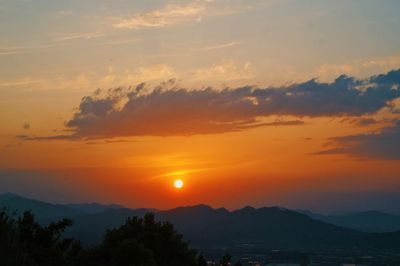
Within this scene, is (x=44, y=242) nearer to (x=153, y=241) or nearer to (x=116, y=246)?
(x=116, y=246)

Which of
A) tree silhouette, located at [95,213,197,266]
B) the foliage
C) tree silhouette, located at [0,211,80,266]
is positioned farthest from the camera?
tree silhouette, located at [95,213,197,266]

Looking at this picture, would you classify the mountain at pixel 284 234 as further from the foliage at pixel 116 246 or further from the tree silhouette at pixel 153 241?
the foliage at pixel 116 246

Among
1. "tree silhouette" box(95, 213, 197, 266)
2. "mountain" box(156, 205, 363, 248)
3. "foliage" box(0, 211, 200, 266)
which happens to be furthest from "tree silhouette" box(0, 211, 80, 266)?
"mountain" box(156, 205, 363, 248)

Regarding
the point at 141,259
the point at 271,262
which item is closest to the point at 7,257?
the point at 141,259

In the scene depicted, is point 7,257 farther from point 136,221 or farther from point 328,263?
point 328,263

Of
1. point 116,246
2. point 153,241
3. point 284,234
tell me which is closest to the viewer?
point 116,246

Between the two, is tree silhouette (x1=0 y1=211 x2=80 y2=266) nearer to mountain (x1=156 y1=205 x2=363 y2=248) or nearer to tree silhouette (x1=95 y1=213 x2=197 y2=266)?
tree silhouette (x1=95 y1=213 x2=197 y2=266)

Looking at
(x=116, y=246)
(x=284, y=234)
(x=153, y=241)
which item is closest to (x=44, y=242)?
(x=116, y=246)

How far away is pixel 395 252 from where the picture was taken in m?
130

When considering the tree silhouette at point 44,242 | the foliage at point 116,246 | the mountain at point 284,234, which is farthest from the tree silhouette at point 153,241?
the mountain at point 284,234

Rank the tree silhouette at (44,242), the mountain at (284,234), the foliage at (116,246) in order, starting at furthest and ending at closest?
1. the mountain at (284,234)
2. the foliage at (116,246)
3. the tree silhouette at (44,242)

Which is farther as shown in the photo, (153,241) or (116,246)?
(153,241)

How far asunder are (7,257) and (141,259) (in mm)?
19560

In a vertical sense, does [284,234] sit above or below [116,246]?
above
